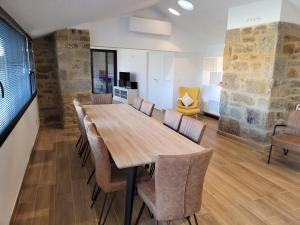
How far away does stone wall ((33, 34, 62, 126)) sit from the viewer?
5.13 m

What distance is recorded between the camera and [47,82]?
529 centimetres

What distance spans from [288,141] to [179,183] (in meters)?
2.50

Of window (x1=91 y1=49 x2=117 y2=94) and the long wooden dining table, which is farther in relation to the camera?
window (x1=91 y1=49 x2=117 y2=94)

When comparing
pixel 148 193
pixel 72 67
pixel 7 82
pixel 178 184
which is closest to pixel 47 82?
pixel 72 67

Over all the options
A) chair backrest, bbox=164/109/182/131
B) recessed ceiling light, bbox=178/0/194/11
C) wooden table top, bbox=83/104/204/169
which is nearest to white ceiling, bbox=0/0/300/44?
recessed ceiling light, bbox=178/0/194/11

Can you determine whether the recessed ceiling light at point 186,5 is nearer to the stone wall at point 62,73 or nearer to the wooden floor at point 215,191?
the stone wall at point 62,73

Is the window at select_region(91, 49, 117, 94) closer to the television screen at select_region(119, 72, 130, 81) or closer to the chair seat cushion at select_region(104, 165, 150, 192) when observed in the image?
the television screen at select_region(119, 72, 130, 81)

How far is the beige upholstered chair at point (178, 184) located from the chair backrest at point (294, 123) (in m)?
2.71

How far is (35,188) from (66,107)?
2573mm

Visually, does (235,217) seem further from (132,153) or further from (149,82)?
(149,82)

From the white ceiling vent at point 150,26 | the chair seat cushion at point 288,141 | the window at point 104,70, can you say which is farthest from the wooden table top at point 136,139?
the window at point 104,70

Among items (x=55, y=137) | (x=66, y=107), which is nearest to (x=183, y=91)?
(x=66, y=107)

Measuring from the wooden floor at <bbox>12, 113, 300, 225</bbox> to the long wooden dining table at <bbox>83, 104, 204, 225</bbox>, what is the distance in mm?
698

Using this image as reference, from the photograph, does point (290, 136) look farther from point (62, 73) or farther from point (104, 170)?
point (62, 73)
